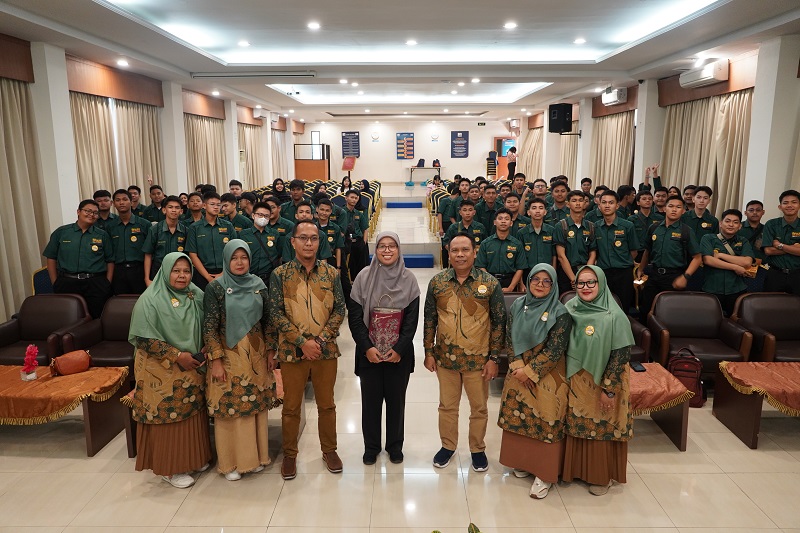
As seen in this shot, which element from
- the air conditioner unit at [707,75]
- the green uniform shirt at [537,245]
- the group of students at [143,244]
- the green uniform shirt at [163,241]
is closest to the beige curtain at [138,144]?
the group of students at [143,244]

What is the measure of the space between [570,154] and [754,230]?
30.1 ft

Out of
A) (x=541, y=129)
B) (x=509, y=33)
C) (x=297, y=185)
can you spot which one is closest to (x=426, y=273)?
(x=297, y=185)

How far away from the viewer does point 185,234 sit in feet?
18.4

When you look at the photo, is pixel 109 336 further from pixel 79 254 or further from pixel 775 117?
pixel 775 117

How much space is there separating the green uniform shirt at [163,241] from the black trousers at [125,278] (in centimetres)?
27

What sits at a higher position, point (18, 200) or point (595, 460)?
point (18, 200)

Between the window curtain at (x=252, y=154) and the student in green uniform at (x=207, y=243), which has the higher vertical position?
the window curtain at (x=252, y=154)

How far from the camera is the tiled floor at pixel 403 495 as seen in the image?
118 inches

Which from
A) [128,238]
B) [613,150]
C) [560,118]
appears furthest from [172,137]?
[613,150]

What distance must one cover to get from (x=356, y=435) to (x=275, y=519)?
1.02 m

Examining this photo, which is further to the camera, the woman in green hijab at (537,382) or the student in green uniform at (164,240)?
the student in green uniform at (164,240)

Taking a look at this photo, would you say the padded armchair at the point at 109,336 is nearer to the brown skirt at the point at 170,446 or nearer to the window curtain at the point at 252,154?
the brown skirt at the point at 170,446

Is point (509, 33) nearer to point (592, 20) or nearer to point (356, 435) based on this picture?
point (592, 20)

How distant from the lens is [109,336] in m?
4.66
